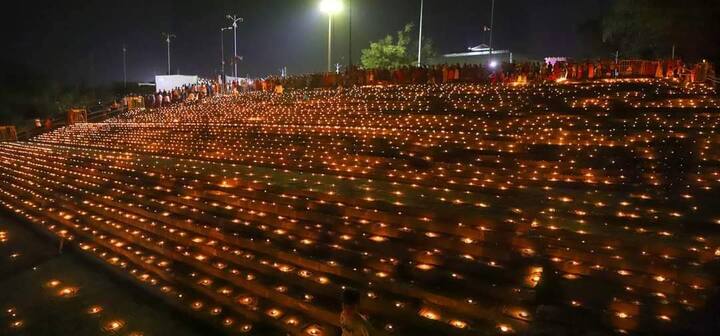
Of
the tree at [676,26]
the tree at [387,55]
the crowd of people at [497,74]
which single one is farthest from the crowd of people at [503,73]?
the tree at [387,55]

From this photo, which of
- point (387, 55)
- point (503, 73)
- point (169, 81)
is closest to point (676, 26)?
point (503, 73)

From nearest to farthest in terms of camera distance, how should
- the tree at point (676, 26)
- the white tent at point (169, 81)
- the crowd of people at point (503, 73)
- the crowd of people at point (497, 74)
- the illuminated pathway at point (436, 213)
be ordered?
1. the illuminated pathway at point (436, 213)
2. the crowd of people at point (497, 74)
3. the crowd of people at point (503, 73)
4. the tree at point (676, 26)
5. the white tent at point (169, 81)

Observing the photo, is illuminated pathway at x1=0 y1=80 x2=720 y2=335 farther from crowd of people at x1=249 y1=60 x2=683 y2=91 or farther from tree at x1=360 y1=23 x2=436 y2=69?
tree at x1=360 y1=23 x2=436 y2=69

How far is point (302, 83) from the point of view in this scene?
2150cm

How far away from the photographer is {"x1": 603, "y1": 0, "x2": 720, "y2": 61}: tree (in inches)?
789

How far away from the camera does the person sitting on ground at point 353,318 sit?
3062 millimetres

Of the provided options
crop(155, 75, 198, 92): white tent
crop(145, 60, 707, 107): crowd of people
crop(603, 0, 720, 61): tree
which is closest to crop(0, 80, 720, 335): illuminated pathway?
crop(145, 60, 707, 107): crowd of people

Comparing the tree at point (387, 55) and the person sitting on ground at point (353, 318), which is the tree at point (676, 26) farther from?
the person sitting on ground at point (353, 318)

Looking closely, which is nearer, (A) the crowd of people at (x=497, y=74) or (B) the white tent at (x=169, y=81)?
(A) the crowd of people at (x=497, y=74)

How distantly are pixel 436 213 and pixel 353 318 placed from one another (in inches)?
97.0

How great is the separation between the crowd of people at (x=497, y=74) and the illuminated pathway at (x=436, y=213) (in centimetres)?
376

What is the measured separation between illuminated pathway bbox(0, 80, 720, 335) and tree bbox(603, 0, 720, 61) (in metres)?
12.4

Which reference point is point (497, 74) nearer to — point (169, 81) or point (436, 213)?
A: point (436, 213)

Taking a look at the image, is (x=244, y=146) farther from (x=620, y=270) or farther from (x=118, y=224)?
(x=620, y=270)
